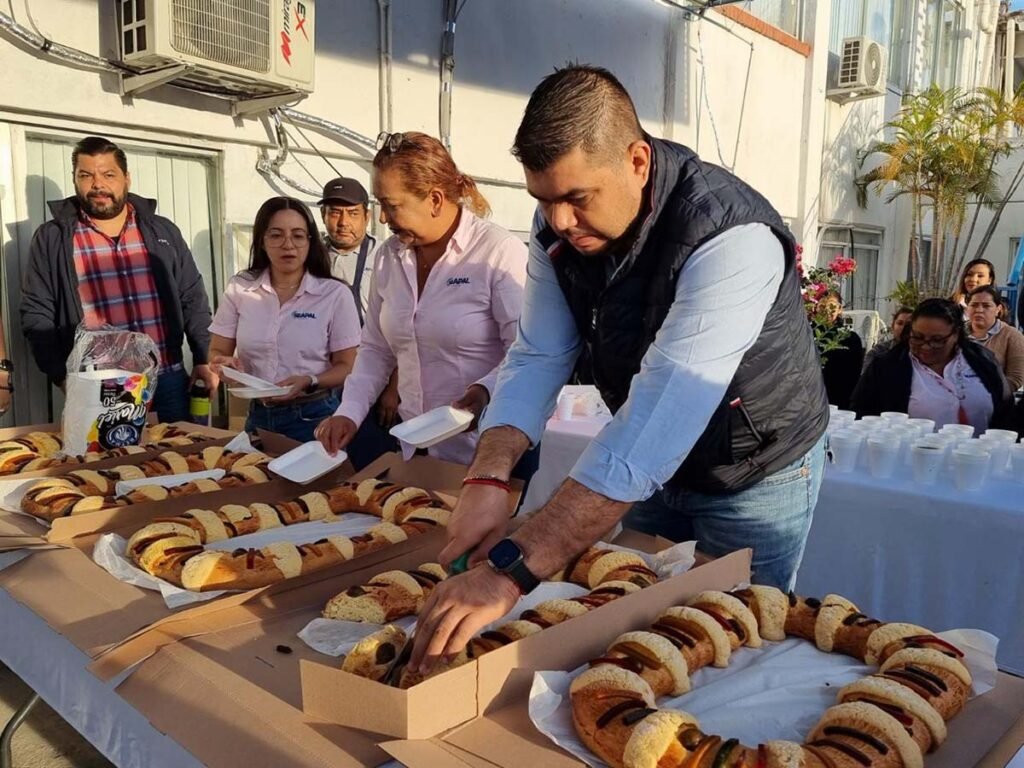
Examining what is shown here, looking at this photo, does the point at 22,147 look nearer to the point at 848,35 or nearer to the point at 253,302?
the point at 253,302

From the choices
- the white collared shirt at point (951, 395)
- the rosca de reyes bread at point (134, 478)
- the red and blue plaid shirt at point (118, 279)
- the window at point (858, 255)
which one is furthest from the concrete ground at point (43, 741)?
the window at point (858, 255)

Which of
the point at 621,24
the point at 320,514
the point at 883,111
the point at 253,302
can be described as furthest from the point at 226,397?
the point at 883,111

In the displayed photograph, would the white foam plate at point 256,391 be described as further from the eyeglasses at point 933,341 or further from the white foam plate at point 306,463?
the eyeglasses at point 933,341

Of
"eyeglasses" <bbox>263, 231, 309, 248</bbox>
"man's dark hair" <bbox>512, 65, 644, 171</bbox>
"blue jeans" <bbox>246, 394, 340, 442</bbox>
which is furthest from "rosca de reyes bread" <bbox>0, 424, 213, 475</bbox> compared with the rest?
"man's dark hair" <bbox>512, 65, 644, 171</bbox>

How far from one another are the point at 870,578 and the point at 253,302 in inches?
90.0

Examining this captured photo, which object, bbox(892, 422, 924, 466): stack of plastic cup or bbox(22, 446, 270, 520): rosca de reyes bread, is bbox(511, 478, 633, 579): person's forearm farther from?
bbox(892, 422, 924, 466): stack of plastic cup

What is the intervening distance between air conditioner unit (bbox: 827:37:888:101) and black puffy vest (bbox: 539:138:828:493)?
11.1 meters

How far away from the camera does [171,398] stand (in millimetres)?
3359

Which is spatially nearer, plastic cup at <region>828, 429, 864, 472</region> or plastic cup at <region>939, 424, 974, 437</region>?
plastic cup at <region>828, 429, 864, 472</region>

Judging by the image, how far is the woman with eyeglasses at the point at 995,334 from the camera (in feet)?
16.4

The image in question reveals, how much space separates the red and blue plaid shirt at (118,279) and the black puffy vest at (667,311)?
2455mm

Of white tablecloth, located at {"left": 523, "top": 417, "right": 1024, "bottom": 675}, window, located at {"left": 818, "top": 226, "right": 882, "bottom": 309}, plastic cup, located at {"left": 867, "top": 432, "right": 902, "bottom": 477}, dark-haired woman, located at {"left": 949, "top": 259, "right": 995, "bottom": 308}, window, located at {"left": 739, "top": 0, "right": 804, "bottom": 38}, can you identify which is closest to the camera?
white tablecloth, located at {"left": 523, "top": 417, "right": 1024, "bottom": 675}

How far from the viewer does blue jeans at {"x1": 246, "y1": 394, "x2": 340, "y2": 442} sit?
292cm

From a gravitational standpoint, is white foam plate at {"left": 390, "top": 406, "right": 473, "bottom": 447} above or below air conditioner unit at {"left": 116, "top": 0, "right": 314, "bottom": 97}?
below
